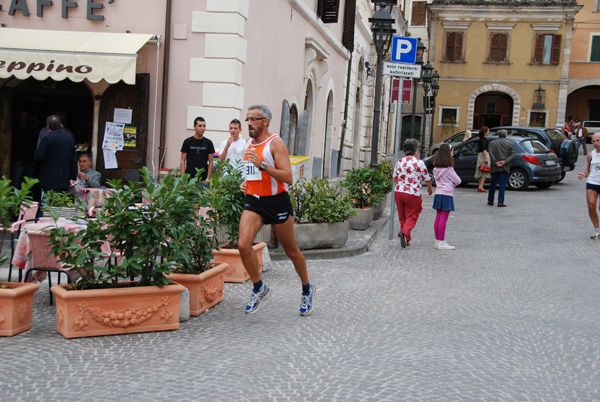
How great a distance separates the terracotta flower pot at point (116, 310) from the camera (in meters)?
5.52

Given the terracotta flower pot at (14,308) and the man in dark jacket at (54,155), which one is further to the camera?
the man in dark jacket at (54,155)

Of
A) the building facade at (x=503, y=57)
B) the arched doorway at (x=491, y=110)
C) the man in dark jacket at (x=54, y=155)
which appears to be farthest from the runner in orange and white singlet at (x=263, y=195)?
the arched doorway at (x=491, y=110)

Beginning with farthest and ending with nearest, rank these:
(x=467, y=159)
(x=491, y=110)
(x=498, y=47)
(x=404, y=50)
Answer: (x=491, y=110), (x=498, y=47), (x=467, y=159), (x=404, y=50)

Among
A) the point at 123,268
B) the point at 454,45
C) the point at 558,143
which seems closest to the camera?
the point at 123,268

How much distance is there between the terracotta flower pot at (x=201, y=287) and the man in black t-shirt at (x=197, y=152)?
448 centimetres

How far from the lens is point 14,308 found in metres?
5.50

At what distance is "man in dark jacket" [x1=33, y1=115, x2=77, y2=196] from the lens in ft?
31.3

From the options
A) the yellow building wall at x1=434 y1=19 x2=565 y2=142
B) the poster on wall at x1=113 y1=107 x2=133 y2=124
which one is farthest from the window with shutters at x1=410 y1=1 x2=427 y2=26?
the poster on wall at x1=113 y1=107 x2=133 y2=124

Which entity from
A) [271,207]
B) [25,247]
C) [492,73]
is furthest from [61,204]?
[492,73]

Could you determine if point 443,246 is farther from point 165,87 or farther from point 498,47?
point 498,47

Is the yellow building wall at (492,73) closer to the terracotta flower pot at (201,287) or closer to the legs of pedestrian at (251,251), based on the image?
the terracotta flower pot at (201,287)

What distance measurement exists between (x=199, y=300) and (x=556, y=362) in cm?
291

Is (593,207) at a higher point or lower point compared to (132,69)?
lower

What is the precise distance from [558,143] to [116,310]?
69.4 ft
